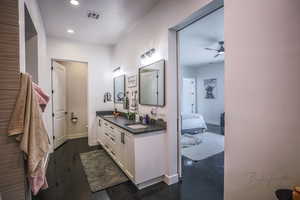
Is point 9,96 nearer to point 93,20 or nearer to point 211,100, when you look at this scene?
point 93,20

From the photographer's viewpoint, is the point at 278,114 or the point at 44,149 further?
the point at 44,149

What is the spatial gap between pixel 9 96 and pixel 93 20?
2.43 m

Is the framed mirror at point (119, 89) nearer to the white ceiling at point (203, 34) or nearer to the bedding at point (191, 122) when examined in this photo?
the white ceiling at point (203, 34)

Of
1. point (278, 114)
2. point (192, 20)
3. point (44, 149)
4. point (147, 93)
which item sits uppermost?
point (192, 20)

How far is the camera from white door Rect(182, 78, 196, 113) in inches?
292

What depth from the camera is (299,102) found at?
1.00 metres

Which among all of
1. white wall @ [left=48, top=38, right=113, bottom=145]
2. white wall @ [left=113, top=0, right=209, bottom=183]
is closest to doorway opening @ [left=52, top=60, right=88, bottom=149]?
white wall @ [left=48, top=38, right=113, bottom=145]

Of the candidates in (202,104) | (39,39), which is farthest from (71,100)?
(202,104)

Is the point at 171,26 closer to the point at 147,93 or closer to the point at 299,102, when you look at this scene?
the point at 147,93

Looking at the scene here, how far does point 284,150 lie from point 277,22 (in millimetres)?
958

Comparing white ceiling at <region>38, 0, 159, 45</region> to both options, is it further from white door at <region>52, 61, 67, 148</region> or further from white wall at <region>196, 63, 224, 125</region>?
white wall at <region>196, 63, 224, 125</region>

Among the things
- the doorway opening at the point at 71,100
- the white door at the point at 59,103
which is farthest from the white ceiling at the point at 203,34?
the white door at the point at 59,103

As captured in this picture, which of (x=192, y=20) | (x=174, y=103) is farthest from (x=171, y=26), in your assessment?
(x=174, y=103)

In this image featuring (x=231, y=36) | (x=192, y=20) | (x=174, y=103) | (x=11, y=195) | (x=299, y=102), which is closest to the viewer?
(x=299, y=102)
